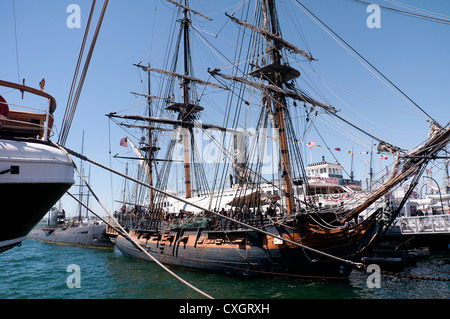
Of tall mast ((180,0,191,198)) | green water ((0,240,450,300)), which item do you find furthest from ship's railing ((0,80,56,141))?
tall mast ((180,0,191,198))

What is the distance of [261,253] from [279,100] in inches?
396

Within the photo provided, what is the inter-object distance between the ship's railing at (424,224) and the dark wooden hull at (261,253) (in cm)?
1011

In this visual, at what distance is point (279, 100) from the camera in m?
20.2

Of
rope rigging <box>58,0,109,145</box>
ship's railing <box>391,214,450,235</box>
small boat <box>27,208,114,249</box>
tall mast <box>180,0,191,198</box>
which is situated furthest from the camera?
small boat <box>27,208,114,249</box>

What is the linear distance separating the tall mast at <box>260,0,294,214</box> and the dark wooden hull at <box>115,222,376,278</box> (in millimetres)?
2705

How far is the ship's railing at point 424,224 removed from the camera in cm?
2270

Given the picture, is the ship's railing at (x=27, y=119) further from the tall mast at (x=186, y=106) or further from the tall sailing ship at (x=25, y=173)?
the tall mast at (x=186, y=106)

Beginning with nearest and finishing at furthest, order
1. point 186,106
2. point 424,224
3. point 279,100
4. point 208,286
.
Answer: point 208,286 → point 279,100 → point 424,224 → point 186,106

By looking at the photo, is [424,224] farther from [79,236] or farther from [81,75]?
[79,236]

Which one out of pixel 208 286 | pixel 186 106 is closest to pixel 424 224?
pixel 208 286

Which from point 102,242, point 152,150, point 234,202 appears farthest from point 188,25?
point 102,242

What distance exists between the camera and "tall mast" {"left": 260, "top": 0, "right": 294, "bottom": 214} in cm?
1795

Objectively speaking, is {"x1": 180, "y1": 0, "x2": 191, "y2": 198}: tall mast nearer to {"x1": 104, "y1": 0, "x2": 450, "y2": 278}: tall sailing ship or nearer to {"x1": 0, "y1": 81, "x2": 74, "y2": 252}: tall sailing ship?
{"x1": 104, "y1": 0, "x2": 450, "y2": 278}: tall sailing ship
